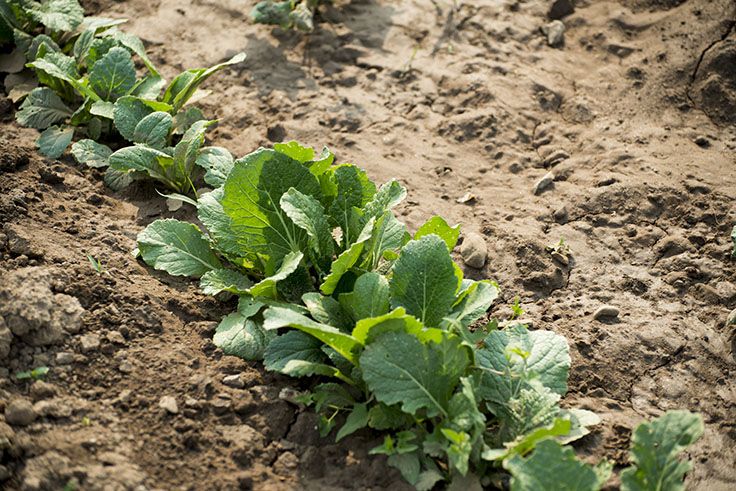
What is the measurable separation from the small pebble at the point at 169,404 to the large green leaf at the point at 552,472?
40.9 inches

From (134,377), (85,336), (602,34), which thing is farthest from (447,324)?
(602,34)

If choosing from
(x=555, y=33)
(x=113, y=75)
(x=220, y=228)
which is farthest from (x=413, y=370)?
(x=555, y=33)

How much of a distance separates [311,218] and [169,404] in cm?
80

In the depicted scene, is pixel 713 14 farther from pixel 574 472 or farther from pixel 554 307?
pixel 574 472

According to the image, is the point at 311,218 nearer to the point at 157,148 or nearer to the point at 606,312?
the point at 157,148

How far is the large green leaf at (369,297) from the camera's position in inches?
98.8

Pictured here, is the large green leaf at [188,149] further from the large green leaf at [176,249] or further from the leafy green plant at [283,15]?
the leafy green plant at [283,15]

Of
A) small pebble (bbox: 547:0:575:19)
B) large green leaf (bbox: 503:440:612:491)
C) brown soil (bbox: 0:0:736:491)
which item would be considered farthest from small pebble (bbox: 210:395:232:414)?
small pebble (bbox: 547:0:575:19)

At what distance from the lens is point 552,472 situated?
6.84ft

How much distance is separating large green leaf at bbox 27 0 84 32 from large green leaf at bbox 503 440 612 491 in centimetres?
301

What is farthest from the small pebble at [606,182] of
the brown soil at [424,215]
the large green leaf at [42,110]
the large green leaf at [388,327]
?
the large green leaf at [42,110]

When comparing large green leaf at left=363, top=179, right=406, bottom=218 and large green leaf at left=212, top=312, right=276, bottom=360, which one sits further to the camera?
large green leaf at left=363, top=179, right=406, bottom=218

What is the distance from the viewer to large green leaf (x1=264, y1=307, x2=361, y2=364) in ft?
7.68

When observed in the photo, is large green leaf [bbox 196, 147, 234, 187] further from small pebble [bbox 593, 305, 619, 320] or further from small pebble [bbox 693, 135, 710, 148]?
small pebble [bbox 693, 135, 710, 148]
